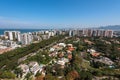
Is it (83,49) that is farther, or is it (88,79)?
(83,49)

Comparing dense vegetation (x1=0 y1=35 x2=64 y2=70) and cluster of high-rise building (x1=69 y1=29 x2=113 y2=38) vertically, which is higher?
cluster of high-rise building (x1=69 y1=29 x2=113 y2=38)

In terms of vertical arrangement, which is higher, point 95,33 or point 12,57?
point 95,33

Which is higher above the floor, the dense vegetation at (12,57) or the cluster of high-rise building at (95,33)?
the cluster of high-rise building at (95,33)

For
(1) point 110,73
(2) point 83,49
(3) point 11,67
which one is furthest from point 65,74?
(2) point 83,49

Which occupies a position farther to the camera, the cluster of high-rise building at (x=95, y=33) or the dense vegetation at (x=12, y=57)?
the cluster of high-rise building at (x=95, y=33)

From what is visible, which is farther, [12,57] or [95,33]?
[95,33]

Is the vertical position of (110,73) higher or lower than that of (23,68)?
lower

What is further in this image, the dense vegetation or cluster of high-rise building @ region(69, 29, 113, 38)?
cluster of high-rise building @ region(69, 29, 113, 38)

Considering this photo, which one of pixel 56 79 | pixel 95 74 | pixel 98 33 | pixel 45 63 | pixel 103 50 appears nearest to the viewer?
pixel 56 79

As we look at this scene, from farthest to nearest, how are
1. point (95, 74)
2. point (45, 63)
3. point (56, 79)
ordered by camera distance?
point (45, 63), point (95, 74), point (56, 79)

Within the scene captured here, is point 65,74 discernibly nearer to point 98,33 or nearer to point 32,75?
point 32,75
